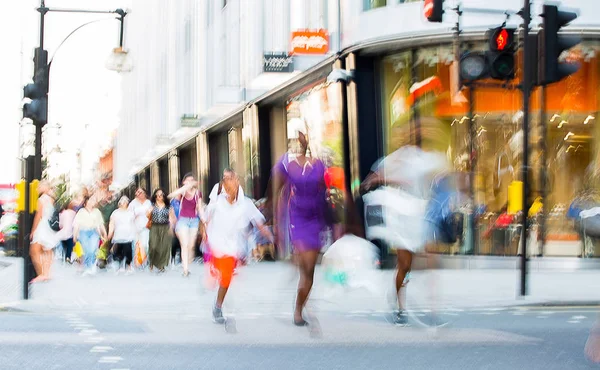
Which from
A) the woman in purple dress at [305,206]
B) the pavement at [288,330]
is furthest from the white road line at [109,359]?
the woman in purple dress at [305,206]

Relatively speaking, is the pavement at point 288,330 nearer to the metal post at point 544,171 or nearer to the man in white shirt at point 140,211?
the metal post at point 544,171

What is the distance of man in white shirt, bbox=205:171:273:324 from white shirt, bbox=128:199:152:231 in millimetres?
10026

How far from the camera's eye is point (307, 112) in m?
22.5

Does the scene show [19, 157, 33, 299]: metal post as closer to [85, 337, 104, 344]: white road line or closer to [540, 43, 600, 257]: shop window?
[85, 337, 104, 344]: white road line

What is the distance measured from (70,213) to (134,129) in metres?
35.5

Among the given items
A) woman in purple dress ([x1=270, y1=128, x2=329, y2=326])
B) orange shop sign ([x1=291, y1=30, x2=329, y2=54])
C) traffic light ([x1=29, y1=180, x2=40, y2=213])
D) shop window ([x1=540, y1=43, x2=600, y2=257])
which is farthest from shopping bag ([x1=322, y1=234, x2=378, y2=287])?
orange shop sign ([x1=291, y1=30, x2=329, y2=54])

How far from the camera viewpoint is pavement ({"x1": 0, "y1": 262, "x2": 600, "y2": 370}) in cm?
782

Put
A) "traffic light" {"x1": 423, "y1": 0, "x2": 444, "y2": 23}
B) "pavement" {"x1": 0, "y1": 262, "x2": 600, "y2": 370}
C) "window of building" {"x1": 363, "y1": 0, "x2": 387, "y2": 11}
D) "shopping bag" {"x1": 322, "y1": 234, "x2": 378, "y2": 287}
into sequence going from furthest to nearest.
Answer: "window of building" {"x1": 363, "y1": 0, "x2": 387, "y2": 11}
"traffic light" {"x1": 423, "y1": 0, "x2": 444, "y2": 23}
"shopping bag" {"x1": 322, "y1": 234, "x2": 378, "y2": 287}
"pavement" {"x1": 0, "y1": 262, "x2": 600, "y2": 370}

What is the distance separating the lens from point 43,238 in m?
15.7

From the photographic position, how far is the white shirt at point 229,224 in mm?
10188

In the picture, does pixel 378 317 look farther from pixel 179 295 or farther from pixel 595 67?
pixel 595 67

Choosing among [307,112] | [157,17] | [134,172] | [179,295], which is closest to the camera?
[179,295]

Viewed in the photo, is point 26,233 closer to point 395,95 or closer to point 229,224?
point 229,224

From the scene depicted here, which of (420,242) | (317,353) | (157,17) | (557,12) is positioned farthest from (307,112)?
(157,17)
